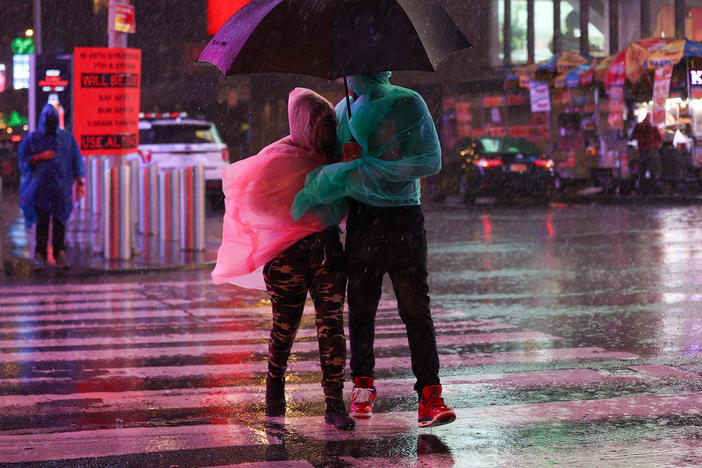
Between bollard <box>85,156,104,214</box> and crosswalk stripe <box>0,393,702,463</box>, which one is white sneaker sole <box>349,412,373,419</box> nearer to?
crosswalk stripe <box>0,393,702,463</box>

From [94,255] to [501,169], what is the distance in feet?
46.8

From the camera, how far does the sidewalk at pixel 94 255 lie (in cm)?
1381

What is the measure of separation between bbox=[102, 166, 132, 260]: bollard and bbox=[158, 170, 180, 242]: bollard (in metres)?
1.57

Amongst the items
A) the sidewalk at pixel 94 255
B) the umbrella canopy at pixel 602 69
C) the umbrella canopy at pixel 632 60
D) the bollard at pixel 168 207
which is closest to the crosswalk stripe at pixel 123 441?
the sidewalk at pixel 94 255

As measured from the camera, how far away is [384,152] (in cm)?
566

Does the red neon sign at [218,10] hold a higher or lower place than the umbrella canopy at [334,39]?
higher

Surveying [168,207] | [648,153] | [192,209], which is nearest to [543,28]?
[648,153]

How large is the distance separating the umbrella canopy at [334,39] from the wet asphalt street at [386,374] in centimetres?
175

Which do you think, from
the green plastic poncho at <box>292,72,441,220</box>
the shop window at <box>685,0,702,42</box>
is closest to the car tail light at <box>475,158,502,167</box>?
the shop window at <box>685,0,702,42</box>

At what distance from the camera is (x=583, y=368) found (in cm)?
746

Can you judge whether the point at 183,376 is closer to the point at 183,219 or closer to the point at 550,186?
the point at 183,219

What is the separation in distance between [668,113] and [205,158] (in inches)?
470

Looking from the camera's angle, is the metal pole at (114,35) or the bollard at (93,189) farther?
the bollard at (93,189)

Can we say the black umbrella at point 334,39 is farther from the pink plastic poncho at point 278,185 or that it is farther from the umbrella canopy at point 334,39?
the pink plastic poncho at point 278,185
